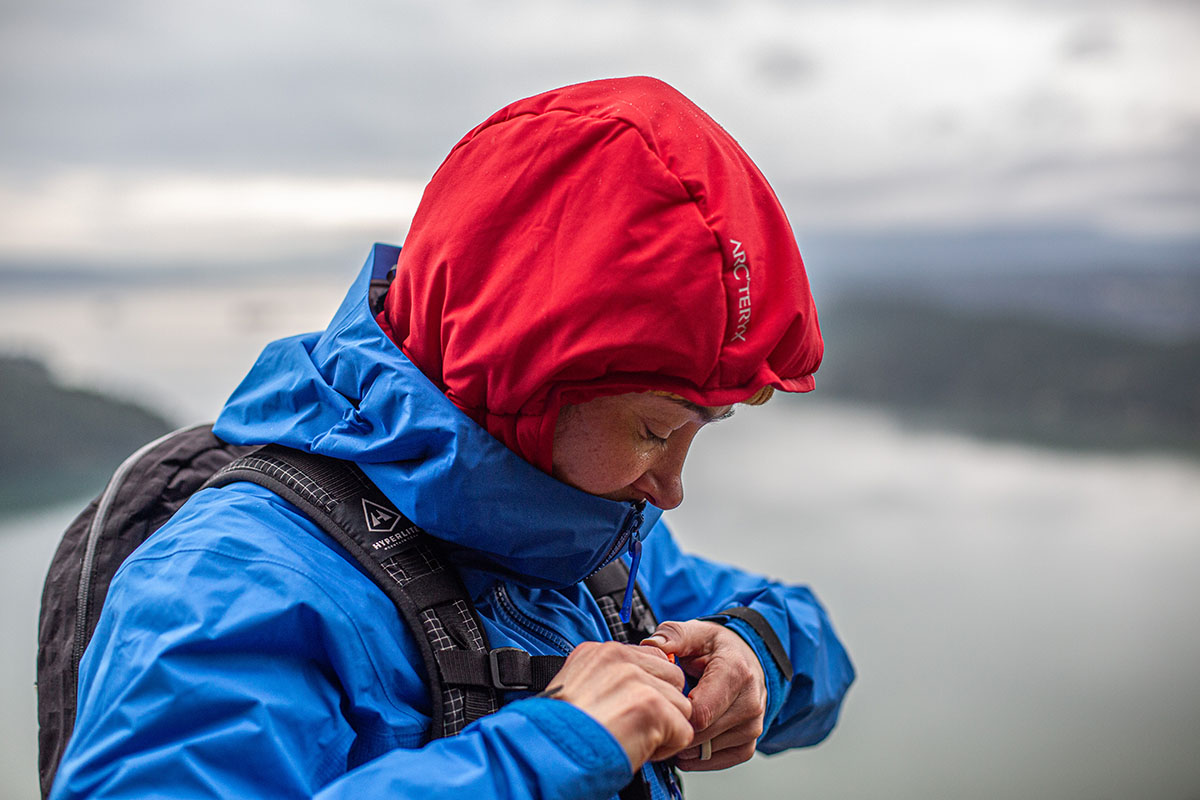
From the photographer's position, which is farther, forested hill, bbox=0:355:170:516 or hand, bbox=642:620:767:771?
forested hill, bbox=0:355:170:516

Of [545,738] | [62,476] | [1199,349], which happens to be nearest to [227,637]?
[545,738]

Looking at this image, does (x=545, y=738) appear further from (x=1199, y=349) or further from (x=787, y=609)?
(x=1199, y=349)

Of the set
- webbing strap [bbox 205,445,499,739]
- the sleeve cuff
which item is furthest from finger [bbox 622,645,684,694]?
the sleeve cuff

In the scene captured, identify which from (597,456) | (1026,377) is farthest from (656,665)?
(1026,377)

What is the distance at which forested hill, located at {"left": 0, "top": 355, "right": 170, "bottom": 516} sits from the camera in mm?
1655

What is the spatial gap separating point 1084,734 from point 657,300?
6.57 feet

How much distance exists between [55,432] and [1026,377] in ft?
7.47

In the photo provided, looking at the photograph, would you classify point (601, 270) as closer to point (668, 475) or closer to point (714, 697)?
point (668, 475)

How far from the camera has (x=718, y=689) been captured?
0.73 meters

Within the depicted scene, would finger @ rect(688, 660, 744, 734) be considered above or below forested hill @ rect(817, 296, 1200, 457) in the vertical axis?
above

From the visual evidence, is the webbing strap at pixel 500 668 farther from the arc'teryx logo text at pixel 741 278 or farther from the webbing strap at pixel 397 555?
the arc'teryx logo text at pixel 741 278

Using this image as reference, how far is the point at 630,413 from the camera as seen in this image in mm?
635

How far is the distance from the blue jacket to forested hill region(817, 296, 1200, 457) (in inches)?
68.0

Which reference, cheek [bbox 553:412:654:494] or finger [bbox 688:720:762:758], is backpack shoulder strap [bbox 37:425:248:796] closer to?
cheek [bbox 553:412:654:494]
